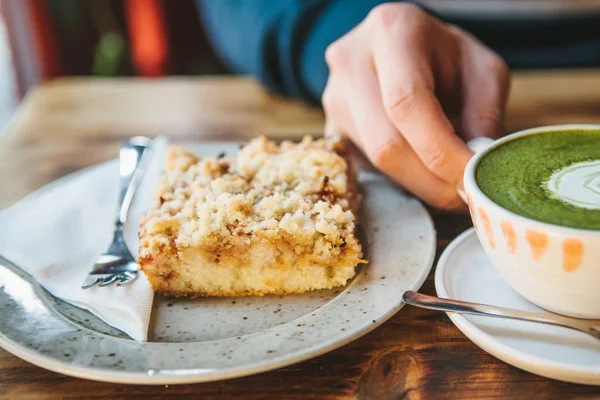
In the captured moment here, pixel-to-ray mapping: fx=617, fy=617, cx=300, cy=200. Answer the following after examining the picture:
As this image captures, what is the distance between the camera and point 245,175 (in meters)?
1.11

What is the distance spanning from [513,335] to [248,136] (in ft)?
3.41

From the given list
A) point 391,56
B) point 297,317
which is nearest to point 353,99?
point 391,56

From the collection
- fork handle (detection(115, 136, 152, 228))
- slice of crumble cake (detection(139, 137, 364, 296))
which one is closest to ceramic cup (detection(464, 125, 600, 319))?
slice of crumble cake (detection(139, 137, 364, 296))

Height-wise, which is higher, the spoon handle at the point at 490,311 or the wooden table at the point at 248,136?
the spoon handle at the point at 490,311

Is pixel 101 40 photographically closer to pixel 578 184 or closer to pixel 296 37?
pixel 296 37

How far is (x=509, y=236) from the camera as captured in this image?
78cm

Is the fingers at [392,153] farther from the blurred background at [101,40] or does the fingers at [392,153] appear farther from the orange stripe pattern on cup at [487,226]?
the blurred background at [101,40]

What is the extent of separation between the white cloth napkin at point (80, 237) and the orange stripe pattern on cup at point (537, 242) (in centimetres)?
52

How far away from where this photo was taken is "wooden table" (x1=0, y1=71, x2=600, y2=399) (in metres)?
0.77

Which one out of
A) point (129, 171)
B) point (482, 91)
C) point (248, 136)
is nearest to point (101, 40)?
point (248, 136)

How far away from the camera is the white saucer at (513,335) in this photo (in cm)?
72

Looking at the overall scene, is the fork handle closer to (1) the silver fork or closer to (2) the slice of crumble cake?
(1) the silver fork

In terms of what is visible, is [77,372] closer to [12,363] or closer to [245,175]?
[12,363]

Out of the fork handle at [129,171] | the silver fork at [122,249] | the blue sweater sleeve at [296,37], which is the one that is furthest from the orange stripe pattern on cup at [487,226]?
the blue sweater sleeve at [296,37]
